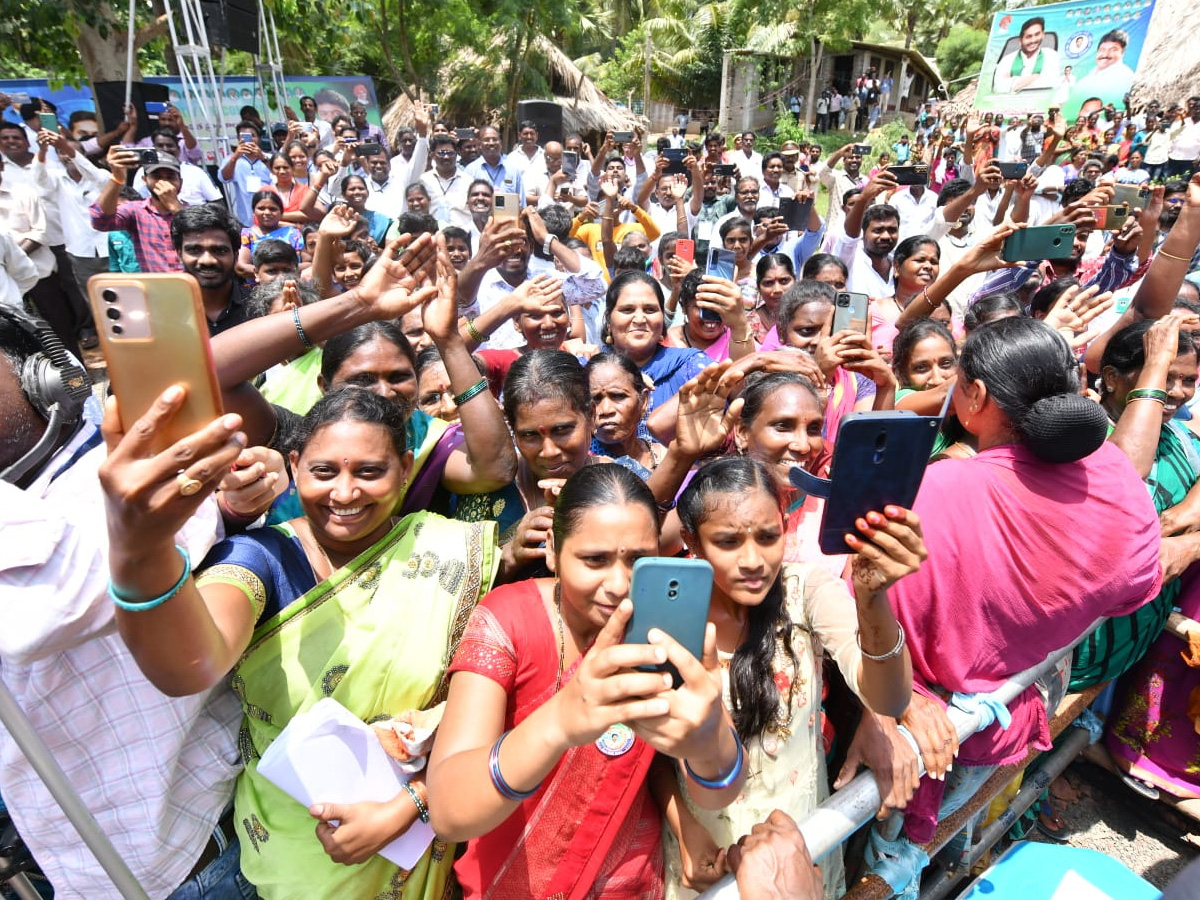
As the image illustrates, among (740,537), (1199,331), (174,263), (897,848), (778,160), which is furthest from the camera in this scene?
(778,160)

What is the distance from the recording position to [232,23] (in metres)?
10.5

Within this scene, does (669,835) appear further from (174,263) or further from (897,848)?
(174,263)

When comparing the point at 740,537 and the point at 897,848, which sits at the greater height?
the point at 740,537

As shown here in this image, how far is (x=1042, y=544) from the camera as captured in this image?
1701 millimetres

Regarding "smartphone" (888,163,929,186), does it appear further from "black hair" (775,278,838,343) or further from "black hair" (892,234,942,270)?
"black hair" (775,278,838,343)

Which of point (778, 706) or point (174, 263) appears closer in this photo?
point (778, 706)

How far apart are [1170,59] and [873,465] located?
31.1 meters

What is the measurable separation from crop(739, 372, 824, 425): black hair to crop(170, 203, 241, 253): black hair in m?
3.04

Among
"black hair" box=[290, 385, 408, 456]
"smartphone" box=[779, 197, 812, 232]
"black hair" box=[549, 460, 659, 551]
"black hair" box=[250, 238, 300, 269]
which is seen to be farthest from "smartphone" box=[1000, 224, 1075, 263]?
"black hair" box=[250, 238, 300, 269]

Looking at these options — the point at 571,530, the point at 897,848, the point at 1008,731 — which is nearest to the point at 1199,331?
the point at 1008,731

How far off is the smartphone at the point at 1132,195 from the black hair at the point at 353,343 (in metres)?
4.52

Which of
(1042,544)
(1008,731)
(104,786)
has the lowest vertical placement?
(1008,731)

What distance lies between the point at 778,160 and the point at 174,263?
6.64m

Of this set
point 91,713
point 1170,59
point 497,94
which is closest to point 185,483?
point 91,713
